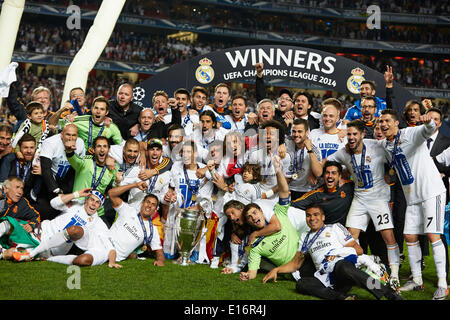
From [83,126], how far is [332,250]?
3.58m

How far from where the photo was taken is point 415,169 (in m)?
5.17

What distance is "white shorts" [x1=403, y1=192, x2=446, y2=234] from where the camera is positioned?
5.04 metres

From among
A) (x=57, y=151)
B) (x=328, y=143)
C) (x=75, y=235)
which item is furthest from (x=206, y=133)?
(x=75, y=235)

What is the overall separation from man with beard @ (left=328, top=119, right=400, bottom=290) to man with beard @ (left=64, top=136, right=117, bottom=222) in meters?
2.86

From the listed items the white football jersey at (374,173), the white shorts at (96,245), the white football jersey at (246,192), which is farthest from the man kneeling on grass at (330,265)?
the white shorts at (96,245)

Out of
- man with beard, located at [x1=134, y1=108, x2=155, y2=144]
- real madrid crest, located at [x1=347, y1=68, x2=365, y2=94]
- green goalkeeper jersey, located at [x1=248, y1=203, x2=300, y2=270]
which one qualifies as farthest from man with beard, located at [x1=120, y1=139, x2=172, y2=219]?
real madrid crest, located at [x1=347, y1=68, x2=365, y2=94]

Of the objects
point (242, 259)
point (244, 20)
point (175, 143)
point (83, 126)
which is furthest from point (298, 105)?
point (244, 20)

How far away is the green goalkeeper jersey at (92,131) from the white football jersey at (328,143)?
256 centimetres

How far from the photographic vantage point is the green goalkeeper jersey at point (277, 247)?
5.29m

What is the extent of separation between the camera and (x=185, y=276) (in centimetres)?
538

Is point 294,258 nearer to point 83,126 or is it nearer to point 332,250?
point 332,250

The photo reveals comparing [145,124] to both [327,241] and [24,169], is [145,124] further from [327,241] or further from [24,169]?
[327,241]

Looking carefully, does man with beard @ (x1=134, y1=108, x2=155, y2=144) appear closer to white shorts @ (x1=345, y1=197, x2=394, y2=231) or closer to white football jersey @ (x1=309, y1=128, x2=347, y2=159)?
white football jersey @ (x1=309, y1=128, x2=347, y2=159)

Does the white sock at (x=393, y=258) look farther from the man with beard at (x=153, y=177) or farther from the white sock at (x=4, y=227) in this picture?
the white sock at (x=4, y=227)
